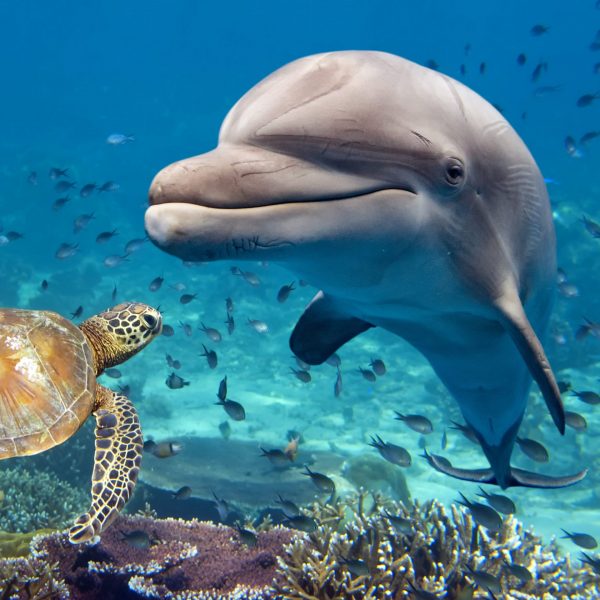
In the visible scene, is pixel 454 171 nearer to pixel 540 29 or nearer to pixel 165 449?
pixel 165 449

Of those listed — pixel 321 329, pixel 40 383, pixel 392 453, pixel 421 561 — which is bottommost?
pixel 392 453

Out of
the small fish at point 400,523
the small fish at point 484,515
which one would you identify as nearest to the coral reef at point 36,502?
the small fish at point 400,523

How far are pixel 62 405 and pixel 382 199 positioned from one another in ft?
9.94

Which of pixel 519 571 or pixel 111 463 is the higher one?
pixel 111 463

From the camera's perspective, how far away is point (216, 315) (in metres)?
24.7

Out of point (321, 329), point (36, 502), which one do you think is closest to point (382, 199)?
point (321, 329)

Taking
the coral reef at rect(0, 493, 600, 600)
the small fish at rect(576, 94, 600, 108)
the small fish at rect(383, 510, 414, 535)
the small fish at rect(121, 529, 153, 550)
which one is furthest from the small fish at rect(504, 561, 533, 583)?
the small fish at rect(576, 94, 600, 108)

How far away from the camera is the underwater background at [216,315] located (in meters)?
9.69

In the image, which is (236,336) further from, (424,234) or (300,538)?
(424,234)

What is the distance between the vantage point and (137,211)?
156ft

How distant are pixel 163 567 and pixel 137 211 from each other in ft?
151

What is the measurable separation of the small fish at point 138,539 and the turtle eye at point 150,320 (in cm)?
191

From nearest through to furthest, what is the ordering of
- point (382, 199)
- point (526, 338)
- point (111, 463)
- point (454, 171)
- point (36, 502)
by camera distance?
point (382, 199)
point (454, 171)
point (526, 338)
point (111, 463)
point (36, 502)

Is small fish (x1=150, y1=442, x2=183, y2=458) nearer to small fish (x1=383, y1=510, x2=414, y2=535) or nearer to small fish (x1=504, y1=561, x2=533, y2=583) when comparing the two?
small fish (x1=383, y1=510, x2=414, y2=535)
